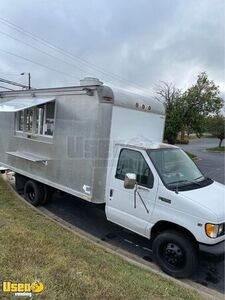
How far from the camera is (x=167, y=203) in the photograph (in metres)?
4.13

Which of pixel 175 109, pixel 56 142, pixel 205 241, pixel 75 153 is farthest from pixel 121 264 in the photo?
pixel 175 109

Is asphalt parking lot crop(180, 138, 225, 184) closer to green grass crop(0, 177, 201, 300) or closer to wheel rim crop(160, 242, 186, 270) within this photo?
wheel rim crop(160, 242, 186, 270)

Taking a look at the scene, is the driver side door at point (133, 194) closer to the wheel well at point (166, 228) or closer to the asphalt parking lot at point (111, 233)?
the wheel well at point (166, 228)

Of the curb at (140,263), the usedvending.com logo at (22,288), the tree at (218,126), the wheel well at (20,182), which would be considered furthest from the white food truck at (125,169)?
the tree at (218,126)

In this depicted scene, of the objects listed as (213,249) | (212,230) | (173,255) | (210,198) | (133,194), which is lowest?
(173,255)

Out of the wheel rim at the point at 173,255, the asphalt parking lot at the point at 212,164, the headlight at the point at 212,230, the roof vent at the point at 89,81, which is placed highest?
the roof vent at the point at 89,81

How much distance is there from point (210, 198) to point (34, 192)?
4.47 m

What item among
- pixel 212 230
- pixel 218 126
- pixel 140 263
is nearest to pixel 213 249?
pixel 212 230

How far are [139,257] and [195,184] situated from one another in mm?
1653

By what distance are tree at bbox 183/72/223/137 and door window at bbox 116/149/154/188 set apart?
1523 cm

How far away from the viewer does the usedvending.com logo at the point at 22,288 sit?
2.96 meters

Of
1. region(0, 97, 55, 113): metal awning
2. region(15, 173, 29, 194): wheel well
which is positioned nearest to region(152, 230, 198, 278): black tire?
region(0, 97, 55, 113): metal awning

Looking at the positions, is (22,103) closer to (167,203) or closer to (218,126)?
(167,203)

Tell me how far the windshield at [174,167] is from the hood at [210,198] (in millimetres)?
253
